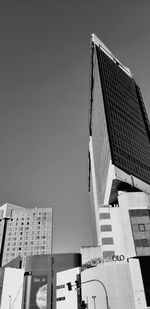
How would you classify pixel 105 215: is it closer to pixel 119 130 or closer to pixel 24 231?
pixel 119 130

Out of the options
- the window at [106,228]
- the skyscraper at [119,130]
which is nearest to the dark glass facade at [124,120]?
the skyscraper at [119,130]

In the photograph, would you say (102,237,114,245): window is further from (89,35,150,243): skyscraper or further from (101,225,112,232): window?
(89,35,150,243): skyscraper

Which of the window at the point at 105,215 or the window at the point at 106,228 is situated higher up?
the window at the point at 105,215

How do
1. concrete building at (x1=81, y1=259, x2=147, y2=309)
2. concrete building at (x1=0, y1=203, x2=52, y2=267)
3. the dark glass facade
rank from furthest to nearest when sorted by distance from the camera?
concrete building at (x1=0, y1=203, x2=52, y2=267), the dark glass facade, concrete building at (x1=81, y1=259, x2=147, y2=309)

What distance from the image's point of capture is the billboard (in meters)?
79.4

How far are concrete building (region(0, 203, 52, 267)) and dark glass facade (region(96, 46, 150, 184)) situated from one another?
88.8 meters

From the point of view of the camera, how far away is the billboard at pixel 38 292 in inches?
3125

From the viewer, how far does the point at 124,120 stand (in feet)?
359

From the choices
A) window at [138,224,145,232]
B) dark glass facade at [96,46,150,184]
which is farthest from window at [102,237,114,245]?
dark glass facade at [96,46,150,184]

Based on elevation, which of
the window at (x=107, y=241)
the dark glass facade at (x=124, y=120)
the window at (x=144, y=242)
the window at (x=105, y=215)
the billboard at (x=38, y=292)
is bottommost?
the billboard at (x=38, y=292)

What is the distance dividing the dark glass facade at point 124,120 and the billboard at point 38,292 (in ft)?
149

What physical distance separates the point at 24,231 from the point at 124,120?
102231mm

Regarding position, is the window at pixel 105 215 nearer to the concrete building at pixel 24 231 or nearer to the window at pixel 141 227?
the window at pixel 141 227

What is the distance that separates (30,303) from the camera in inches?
3142
